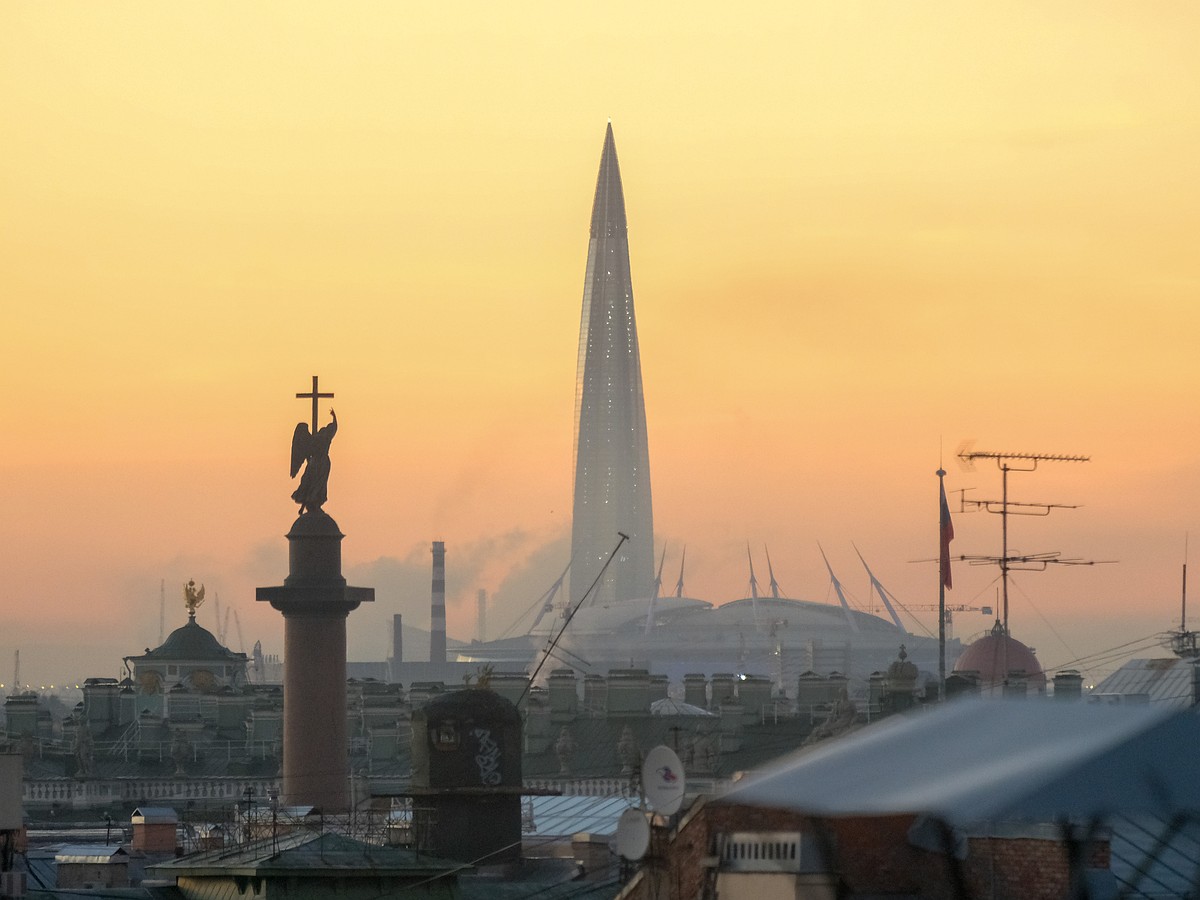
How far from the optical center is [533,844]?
56.7 m

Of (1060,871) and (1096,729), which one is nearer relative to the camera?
(1096,729)

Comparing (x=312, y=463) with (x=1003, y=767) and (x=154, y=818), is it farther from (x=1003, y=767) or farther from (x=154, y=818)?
(x=1003, y=767)

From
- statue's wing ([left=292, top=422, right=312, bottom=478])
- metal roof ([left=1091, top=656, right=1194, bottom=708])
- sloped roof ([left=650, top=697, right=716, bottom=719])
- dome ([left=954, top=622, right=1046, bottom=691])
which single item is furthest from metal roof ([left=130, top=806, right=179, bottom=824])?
dome ([left=954, top=622, right=1046, bottom=691])

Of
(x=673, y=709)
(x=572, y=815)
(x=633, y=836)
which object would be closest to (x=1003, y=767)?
(x=633, y=836)

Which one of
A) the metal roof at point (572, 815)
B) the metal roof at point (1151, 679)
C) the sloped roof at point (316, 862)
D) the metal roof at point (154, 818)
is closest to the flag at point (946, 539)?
the metal roof at point (1151, 679)

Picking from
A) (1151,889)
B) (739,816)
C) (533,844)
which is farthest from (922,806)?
(533,844)

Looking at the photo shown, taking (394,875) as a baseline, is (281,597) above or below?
above

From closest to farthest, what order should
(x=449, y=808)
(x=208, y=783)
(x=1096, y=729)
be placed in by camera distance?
(x=1096, y=729)
(x=449, y=808)
(x=208, y=783)

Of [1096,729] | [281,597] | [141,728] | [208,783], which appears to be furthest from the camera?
[141,728]

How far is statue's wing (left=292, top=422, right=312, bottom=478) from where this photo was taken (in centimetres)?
7712

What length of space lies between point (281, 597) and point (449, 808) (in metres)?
22.3

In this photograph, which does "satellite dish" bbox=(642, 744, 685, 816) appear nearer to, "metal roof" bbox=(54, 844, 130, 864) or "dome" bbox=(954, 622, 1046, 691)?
"metal roof" bbox=(54, 844, 130, 864)

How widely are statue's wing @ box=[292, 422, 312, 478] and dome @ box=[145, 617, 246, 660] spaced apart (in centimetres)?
6660

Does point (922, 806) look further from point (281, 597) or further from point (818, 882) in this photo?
point (281, 597)
